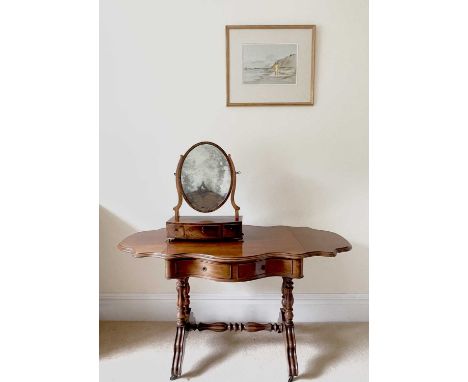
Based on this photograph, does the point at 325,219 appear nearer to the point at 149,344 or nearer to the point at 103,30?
the point at 149,344

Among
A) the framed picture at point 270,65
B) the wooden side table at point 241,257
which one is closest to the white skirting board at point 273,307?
the wooden side table at point 241,257

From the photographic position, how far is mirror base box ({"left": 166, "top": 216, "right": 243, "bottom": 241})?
206cm

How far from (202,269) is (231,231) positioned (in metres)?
0.33

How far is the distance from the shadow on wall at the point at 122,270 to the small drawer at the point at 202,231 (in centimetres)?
94

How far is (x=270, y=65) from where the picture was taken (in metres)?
2.68

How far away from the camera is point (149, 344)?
2541 millimetres

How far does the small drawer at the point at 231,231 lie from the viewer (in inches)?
82.3

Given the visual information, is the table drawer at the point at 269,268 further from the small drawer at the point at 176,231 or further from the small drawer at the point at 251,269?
the small drawer at the point at 176,231

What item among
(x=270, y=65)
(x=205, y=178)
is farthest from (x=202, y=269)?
(x=270, y=65)

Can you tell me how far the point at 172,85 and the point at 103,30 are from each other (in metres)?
0.68

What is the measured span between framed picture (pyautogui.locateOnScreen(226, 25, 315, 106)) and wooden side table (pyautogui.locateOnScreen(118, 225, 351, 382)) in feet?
3.55

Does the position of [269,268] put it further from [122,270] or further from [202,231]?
[122,270]
